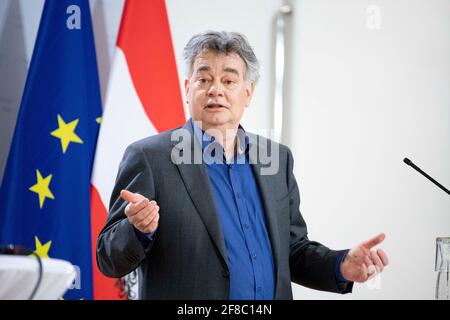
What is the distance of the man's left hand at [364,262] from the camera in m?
1.57

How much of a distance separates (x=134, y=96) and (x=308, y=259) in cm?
115

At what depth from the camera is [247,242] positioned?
64.4 inches

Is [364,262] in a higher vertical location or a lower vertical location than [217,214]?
lower

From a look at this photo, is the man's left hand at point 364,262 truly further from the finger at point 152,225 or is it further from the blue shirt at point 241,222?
the finger at point 152,225

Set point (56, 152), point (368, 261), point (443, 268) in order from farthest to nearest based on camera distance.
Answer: point (56, 152)
point (443, 268)
point (368, 261)

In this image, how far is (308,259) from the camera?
179 cm

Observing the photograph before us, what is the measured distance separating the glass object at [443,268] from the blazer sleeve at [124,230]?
0.85m

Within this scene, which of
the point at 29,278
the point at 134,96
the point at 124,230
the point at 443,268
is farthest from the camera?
the point at 134,96

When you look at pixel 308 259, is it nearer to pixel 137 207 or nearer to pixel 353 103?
pixel 137 207

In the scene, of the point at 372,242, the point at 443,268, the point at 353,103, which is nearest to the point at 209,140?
the point at 372,242

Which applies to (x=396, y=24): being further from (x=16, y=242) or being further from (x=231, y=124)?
(x=16, y=242)

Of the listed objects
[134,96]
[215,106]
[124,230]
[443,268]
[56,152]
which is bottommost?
[443,268]
